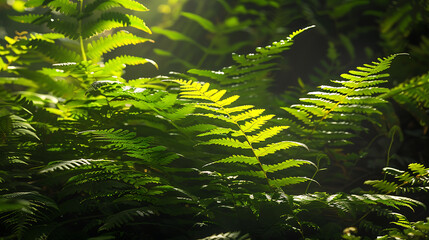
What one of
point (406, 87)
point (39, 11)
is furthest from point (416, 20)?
point (39, 11)

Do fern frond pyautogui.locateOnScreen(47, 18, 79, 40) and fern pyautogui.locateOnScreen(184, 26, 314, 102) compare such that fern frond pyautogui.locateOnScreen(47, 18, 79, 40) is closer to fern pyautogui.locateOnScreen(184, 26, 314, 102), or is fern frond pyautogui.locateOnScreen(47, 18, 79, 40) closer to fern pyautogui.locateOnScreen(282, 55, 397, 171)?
fern pyautogui.locateOnScreen(184, 26, 314, 102)

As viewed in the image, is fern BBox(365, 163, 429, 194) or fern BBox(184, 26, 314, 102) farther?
fern BBox(184, 26, 314, 102)

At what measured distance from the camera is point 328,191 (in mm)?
1767

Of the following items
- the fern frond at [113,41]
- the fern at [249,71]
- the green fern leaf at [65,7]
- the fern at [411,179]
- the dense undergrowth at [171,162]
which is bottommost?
the fern at [411,179]

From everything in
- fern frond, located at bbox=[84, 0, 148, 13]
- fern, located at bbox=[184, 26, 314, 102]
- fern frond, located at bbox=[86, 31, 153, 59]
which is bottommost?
fern, located at bbox=[184, 26, 314, 102]

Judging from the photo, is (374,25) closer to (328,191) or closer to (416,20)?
(416,20)

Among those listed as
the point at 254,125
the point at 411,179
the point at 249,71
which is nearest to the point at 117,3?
the point at 249,71

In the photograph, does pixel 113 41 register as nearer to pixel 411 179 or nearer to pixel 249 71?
pixel 249 71

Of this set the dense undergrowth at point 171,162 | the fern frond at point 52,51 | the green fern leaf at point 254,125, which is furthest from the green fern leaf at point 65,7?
the green fern leaf at point 254,125

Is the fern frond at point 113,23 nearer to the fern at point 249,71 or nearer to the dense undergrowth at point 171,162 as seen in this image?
the dense undergrowth at point 171,162

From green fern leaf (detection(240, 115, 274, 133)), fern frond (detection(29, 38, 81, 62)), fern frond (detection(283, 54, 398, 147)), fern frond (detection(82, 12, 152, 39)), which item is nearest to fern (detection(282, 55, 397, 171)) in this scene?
fern frond (detection(283, 54, 398, 147))

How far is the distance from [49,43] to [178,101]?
66cm

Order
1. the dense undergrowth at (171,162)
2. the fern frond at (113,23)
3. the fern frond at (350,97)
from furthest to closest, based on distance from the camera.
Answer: the fern frond at (113,23) → the fern frond at (350,97) → the dense undergrowth at (171,162)

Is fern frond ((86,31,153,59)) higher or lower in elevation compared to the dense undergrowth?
higher
